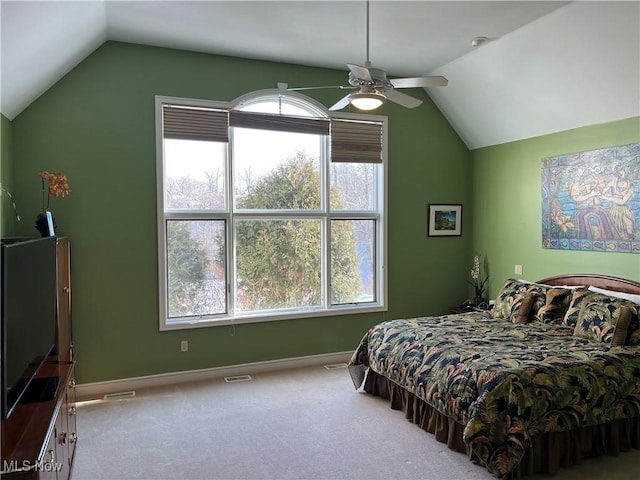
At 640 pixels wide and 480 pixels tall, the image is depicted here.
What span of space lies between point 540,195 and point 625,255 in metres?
1.07

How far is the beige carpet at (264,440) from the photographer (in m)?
2.97

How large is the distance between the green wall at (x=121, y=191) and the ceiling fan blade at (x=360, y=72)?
2.11 meters

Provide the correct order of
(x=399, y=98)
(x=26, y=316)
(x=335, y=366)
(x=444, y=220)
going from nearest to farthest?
(x=26, y=316) < (x=399, y=98) < (x=335, y=366) < (x=444, y=220)

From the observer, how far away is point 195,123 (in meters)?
4.62

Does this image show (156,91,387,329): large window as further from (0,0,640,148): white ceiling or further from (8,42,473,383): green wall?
(0,0,640,148): white ceiling

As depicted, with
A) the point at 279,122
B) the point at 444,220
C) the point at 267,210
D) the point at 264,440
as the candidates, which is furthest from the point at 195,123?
the point at 444,220

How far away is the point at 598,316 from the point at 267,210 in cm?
311

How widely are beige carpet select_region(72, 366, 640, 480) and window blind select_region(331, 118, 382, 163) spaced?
2.42 metres

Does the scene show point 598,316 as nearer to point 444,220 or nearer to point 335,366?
point 444,220

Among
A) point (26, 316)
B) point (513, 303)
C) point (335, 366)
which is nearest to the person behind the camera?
point (26, 316)

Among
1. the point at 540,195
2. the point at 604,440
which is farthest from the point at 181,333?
the point at 540,195

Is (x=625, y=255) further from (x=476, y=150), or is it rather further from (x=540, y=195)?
(x=476, y=150)

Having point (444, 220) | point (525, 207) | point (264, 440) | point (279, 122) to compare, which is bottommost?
point (264, 440)

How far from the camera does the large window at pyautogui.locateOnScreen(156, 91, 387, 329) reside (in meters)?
4.65
